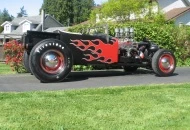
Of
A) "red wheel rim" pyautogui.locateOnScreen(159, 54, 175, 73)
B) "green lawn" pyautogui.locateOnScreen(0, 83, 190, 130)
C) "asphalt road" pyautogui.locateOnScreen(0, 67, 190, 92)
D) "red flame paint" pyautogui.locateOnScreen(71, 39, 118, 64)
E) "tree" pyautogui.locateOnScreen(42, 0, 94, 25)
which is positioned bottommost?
"green lawn" pyautogui.locateOnScreen(0, 83, 190, 130)

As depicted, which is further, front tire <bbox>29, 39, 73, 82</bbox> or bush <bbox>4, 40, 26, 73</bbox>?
bush <bbox>4, 40, 26, 73</bbox>

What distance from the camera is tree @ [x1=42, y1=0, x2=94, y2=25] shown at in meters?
90.0

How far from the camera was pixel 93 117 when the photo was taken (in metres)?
5.84

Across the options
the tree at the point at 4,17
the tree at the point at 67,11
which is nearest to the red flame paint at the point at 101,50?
the tree at the point at 67,11

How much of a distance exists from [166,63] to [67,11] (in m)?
81.5

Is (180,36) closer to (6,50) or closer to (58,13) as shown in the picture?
(6,50)

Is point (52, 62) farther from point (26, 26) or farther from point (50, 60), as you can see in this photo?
point (26, 26)

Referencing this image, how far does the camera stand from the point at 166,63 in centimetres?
1130

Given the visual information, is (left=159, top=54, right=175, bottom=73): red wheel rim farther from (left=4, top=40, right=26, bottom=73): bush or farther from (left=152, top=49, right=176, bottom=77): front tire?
(left=4, top=40, right=26, bottom=73): bush

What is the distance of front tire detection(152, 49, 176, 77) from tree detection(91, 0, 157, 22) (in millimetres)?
21726

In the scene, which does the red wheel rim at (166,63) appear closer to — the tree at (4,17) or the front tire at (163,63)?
the front tire at (163,63)

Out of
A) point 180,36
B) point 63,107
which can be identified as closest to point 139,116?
point 63,107

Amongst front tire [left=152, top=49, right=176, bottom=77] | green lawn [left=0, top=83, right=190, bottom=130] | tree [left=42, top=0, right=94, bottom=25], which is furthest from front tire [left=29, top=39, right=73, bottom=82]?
tree [left=42, top=0, right=94, bottom=25]

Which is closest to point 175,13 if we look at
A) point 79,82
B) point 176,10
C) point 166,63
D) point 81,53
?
point 176,10
